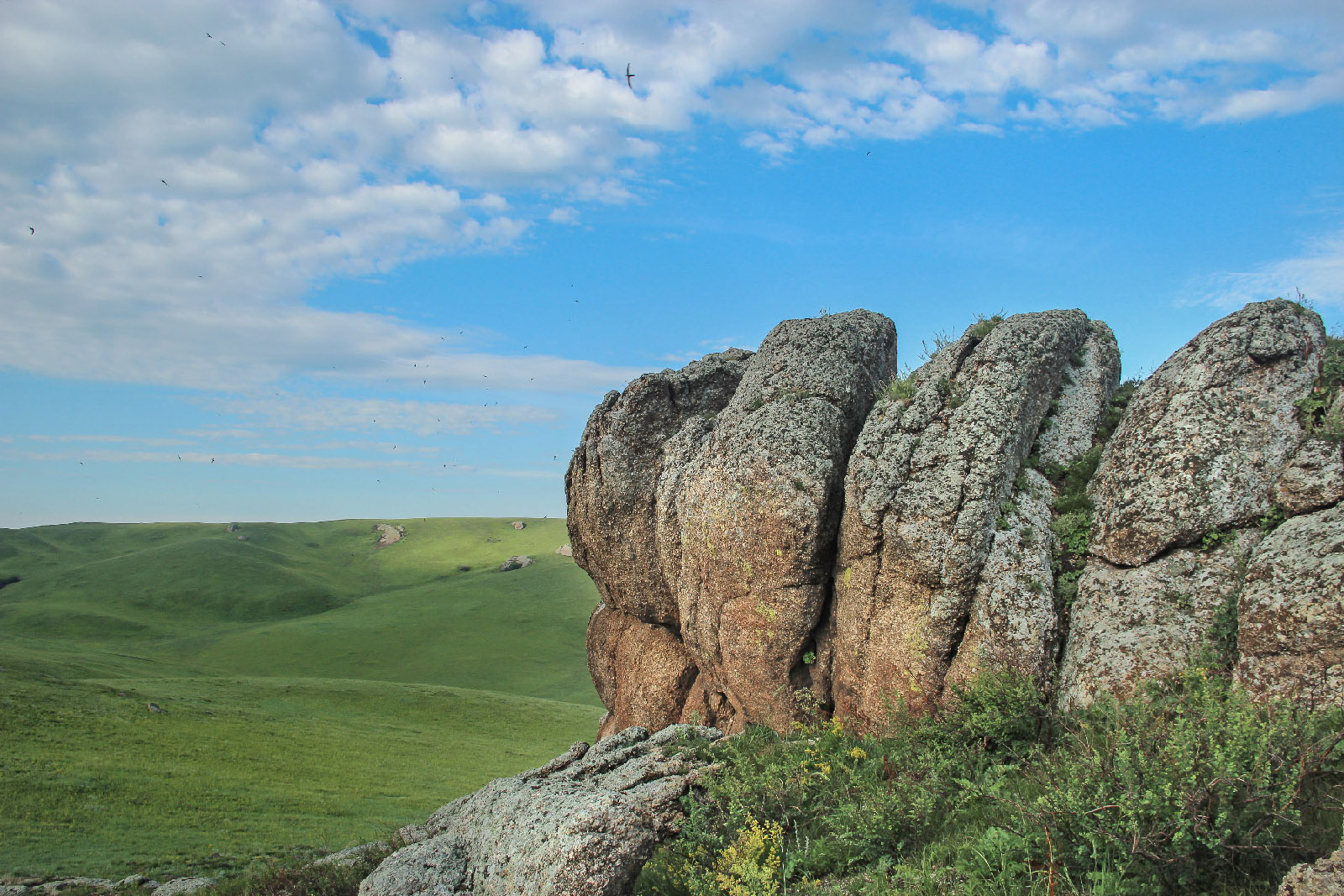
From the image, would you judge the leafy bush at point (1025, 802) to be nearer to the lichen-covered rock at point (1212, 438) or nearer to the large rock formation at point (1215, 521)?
the large rock formation at point (1215, 521)

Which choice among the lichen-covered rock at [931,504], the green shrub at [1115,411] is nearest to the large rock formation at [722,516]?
the lichen-covered rock at [931,504]

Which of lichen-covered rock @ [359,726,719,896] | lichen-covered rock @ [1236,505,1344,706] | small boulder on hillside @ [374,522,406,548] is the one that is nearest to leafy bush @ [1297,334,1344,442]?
lichen-covered rock @ [1236,505,1344,706]

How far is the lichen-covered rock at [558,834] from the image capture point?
10.9 meters

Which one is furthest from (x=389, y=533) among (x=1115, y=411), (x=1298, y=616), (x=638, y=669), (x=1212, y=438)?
(x=1298, y=616)

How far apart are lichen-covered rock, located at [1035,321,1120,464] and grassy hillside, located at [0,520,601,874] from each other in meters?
25.4

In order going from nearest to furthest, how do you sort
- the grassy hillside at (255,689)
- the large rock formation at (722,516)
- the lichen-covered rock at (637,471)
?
1. the large rock formation at (722,516)
2. the lichen-covered rock at (637,471)
3. the grassy hillside at (255,689)

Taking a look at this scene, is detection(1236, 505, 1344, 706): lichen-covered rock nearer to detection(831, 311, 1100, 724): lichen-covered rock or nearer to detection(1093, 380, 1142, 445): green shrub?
detection(831, 311, 1100, 724): lichen-covered rock

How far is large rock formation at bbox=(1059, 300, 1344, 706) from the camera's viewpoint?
10781 millimetres

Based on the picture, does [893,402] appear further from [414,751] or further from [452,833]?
[414,751]

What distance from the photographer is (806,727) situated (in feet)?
52.4

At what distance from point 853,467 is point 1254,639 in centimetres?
774

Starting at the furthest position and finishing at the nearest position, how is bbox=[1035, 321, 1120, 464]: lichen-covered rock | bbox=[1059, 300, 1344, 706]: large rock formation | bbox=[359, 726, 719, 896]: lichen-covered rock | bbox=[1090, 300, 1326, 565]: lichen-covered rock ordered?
1. bbox=[1035, 321, 1120, 464]: lichen-covered rock
2. bbox=[1090, 300, 1326, 565]: lichen-covered rock
3. bbox=[359, 726, 719, 896]: lichen-covered rock
4. bbox=[1059, 300, 1344, 706]: large rock formation

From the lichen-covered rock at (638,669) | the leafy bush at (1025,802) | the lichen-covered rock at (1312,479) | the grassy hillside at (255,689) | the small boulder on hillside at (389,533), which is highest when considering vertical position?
the lichen-covered rock at (1312,479)

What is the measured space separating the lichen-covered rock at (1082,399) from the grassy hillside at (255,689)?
1001 inches
